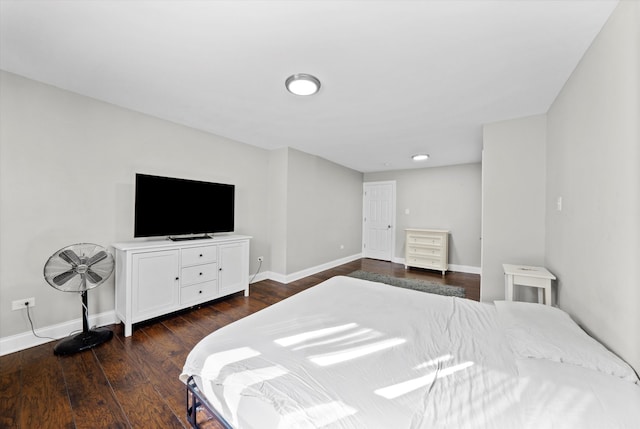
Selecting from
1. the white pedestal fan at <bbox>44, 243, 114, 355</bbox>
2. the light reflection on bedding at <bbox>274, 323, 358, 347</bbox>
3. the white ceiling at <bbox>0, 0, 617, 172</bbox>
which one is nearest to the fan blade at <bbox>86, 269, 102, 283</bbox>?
the white pedestal fan at <bbox>44, 243, 114, 355</bbox>

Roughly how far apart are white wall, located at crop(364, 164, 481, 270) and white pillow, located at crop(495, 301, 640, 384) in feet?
12.7

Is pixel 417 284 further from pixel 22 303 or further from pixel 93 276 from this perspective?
pixel 22 303

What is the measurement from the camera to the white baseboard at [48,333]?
2018 mm

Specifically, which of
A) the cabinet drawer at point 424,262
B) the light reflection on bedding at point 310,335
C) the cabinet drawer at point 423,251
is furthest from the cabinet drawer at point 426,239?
the light reflection on bedding at point 310,335

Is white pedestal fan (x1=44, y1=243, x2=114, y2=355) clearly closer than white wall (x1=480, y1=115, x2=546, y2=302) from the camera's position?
Yes

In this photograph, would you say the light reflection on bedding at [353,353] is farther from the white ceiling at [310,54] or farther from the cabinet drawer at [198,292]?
the cabinet drawer at [198,292]

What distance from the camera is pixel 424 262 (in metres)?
5.01

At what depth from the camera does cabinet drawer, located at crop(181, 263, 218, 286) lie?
277 centimetres

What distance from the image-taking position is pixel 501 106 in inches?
98.5

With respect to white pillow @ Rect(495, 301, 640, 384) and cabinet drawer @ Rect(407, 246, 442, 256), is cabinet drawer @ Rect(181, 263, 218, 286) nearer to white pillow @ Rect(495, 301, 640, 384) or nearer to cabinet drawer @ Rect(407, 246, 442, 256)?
white pillow @ Rect(495, 301, 640, 384)

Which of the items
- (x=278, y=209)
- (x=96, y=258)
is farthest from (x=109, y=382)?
(x=278, y=209)

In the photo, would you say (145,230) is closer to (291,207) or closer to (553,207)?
(291,207)

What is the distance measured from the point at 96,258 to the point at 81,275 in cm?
18

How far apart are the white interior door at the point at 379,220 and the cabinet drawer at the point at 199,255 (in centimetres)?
419
